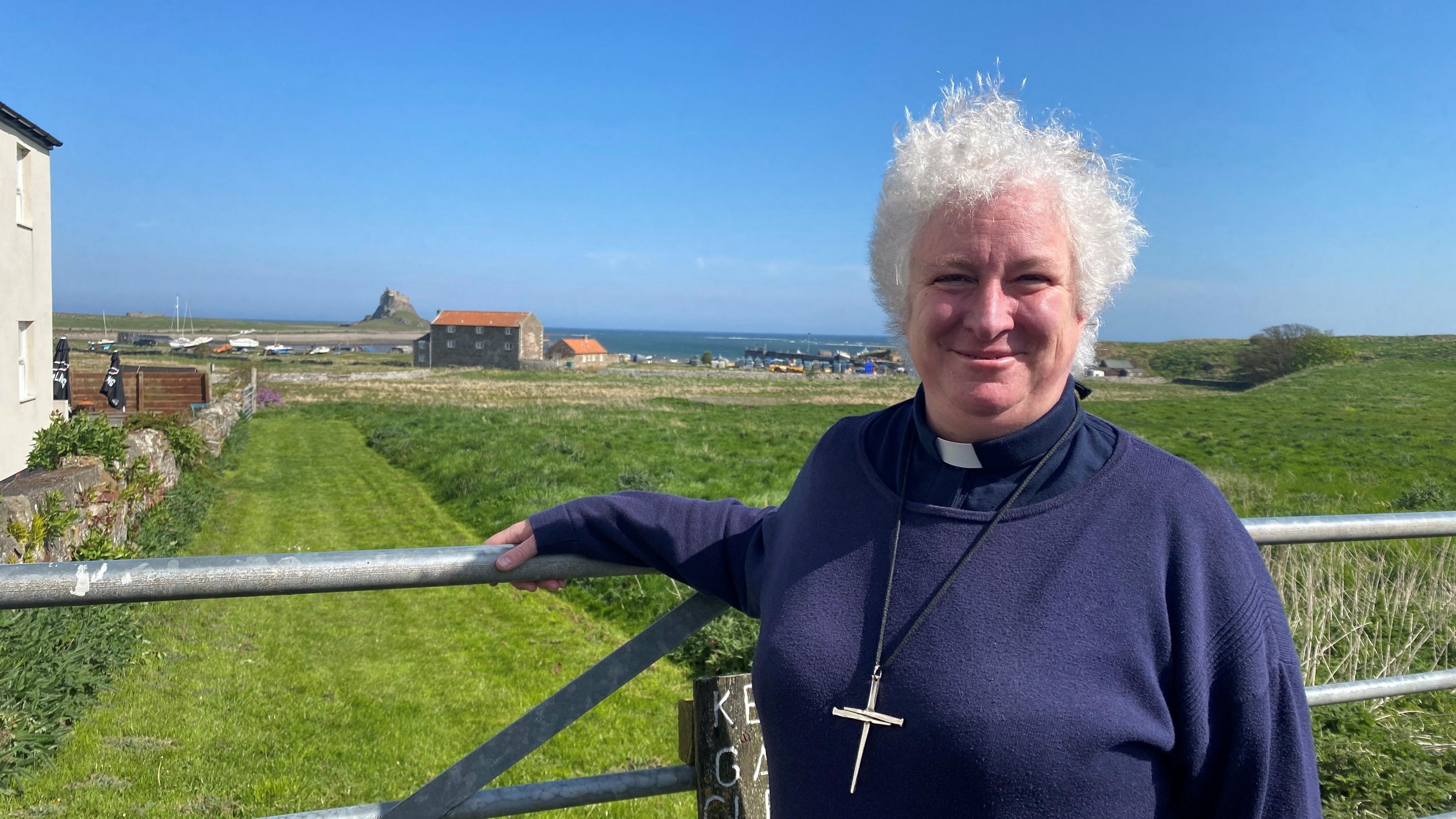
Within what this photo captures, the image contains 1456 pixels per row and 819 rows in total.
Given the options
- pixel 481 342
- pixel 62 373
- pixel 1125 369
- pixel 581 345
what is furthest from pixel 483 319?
pixel 62 373

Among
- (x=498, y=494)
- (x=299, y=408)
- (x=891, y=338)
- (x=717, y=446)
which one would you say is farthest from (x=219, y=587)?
(x=299, y=408)

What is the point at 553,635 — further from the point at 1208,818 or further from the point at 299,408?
the point at 299,408

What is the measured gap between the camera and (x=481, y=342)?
82.3 meters

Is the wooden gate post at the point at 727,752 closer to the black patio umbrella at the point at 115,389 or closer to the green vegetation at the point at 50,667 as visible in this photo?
the green vegetation at the point at 50,667

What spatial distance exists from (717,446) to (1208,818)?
75.2ft

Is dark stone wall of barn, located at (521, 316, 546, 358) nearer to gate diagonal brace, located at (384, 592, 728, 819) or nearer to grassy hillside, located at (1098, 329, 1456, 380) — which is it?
grassy hillside, located at (1098, 329, 1456, 380)

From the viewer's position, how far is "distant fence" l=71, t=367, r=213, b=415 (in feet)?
69.9

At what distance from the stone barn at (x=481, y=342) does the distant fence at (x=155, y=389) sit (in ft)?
195

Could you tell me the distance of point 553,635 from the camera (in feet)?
25.8

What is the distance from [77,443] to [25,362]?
5.77 metres

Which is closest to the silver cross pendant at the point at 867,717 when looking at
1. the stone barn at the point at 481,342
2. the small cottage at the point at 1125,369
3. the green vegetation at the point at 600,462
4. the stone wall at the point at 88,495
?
the green vegetation at the point at 600,462

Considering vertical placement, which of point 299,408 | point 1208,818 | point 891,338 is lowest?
point 299,408

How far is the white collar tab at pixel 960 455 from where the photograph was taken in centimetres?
151

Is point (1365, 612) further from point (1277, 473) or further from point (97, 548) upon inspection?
point (1277, 473)
